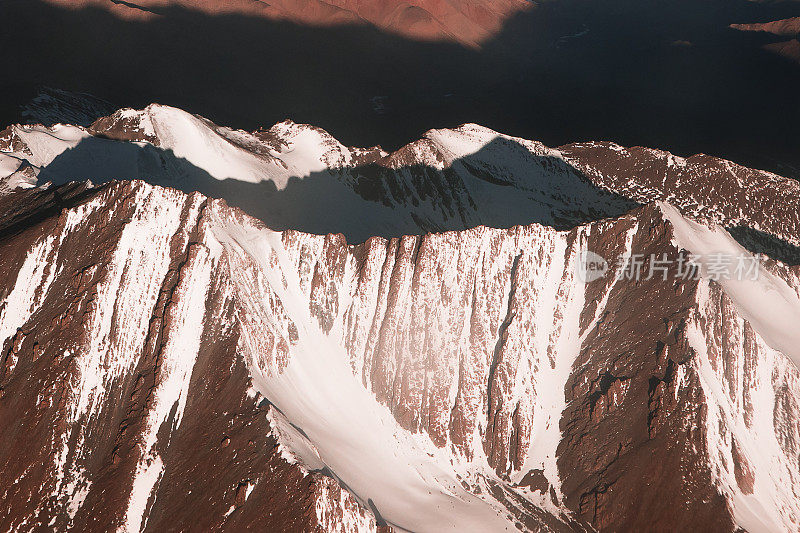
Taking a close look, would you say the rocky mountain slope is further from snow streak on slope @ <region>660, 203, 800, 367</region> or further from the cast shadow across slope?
the cast shadow across slope

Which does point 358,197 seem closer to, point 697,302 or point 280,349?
point 280,349

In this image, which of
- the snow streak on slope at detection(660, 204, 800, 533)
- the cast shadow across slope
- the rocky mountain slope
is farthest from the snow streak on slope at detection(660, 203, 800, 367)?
the cast shadow across slope

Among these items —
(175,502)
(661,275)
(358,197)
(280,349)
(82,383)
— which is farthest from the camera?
(358,197)

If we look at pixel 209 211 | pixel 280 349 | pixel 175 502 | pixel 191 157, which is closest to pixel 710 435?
pixel 280 349

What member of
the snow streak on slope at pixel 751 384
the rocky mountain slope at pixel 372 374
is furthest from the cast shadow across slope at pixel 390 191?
the snow streak on slope at pixel 751 384

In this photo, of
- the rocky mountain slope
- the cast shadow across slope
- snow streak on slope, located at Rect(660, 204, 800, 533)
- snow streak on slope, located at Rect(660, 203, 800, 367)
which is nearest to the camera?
the rocky mountain slope

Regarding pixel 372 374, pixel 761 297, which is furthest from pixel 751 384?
pixel 372 374

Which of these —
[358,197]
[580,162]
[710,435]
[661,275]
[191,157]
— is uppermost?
[191,157]
